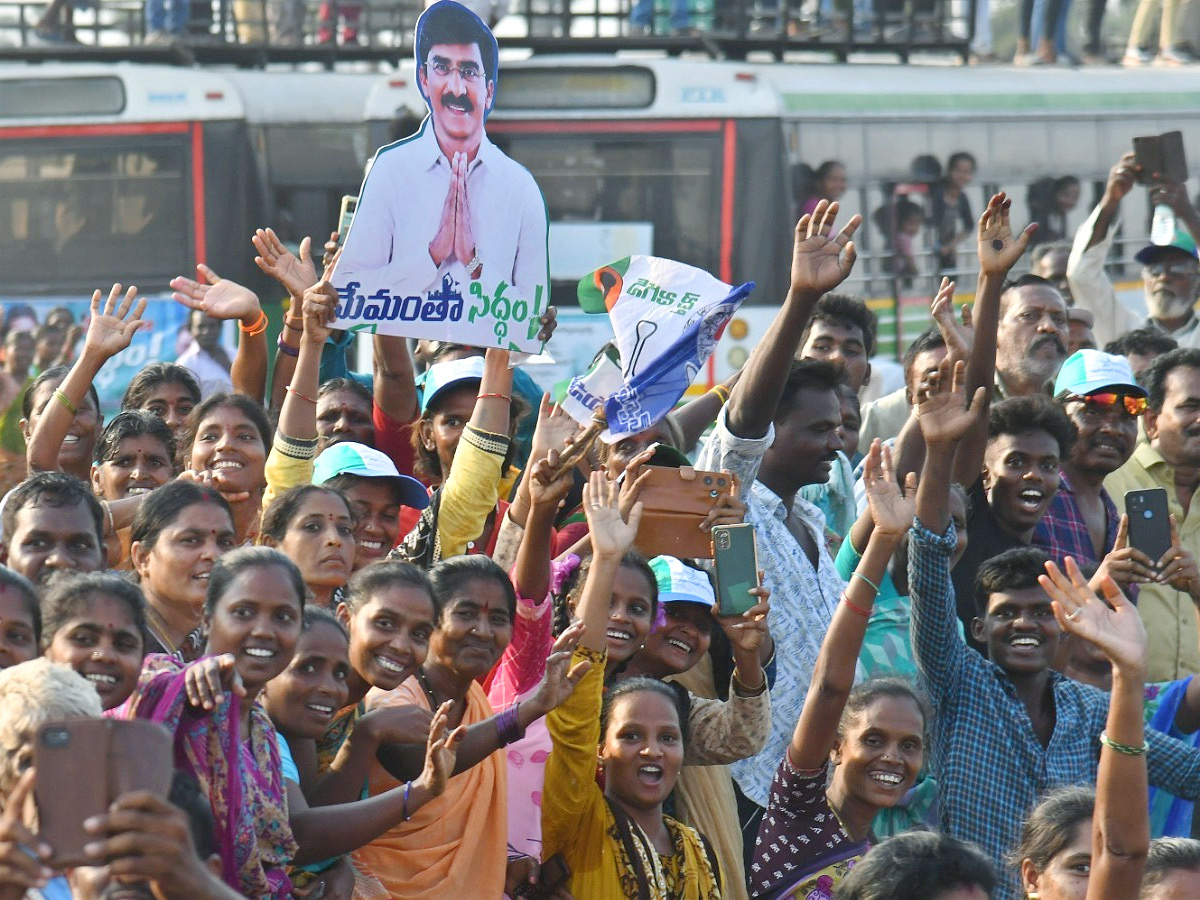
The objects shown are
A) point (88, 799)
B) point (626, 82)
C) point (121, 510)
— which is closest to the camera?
point (88, 799)

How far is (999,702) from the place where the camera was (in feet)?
17.2

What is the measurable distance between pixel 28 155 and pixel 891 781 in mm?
9770

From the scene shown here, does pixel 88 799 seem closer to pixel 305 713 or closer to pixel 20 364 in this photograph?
pixel 305 713

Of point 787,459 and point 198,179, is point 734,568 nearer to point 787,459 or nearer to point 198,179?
point 787,459

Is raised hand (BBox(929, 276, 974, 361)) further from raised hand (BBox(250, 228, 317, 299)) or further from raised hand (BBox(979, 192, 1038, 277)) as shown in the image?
raised hand (BBox(250, 228, 317, 299))

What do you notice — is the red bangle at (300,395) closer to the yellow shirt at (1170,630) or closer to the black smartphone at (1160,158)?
the yellow shirt at (1170,630)

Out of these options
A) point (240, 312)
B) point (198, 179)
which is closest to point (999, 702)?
point (240, 312)

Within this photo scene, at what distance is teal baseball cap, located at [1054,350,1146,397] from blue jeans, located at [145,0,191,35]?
941 cm

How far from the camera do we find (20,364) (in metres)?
12.1

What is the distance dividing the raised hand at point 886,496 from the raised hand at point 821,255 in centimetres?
50

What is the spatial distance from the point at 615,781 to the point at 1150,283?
529 cm

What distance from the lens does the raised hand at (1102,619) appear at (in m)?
4.18

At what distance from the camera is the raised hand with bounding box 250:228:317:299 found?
5.84 m

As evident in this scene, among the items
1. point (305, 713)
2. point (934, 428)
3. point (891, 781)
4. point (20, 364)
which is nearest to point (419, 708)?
point (305, 713)
